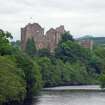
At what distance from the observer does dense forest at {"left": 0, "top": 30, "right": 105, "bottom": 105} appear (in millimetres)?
90375

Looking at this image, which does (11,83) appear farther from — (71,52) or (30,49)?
(30,49)

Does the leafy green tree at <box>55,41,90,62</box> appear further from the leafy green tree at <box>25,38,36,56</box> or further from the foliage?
the foliage

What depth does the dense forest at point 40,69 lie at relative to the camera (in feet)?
297

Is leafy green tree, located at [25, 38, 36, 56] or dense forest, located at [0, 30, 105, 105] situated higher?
leafy green tree, located at [25, 38, 36, 56]

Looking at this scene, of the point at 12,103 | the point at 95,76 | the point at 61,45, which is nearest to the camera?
the point at 12,103

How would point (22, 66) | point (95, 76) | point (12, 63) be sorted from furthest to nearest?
1. point (95, 76)
2. point (22, 66)
3. point (12, 63)

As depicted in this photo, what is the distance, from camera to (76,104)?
93938mm

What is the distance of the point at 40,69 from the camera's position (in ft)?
493

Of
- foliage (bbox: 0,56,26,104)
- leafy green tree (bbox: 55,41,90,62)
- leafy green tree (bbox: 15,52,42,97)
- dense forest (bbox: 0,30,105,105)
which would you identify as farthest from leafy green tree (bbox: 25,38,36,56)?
foliage (bbox: 0,56,26,104)

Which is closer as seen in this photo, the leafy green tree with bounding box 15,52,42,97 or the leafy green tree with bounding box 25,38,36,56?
the leafy green tree with bounding box 15,52,42,97

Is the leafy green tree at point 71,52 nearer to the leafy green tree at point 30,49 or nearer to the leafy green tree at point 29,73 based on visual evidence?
the leafy green tree at point 30,49

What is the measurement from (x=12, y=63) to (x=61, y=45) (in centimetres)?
9276

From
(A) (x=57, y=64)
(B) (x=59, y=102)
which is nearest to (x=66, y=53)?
(A) (x=57, y=64)

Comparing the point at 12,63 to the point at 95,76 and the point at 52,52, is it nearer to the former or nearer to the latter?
the point at 95,76
